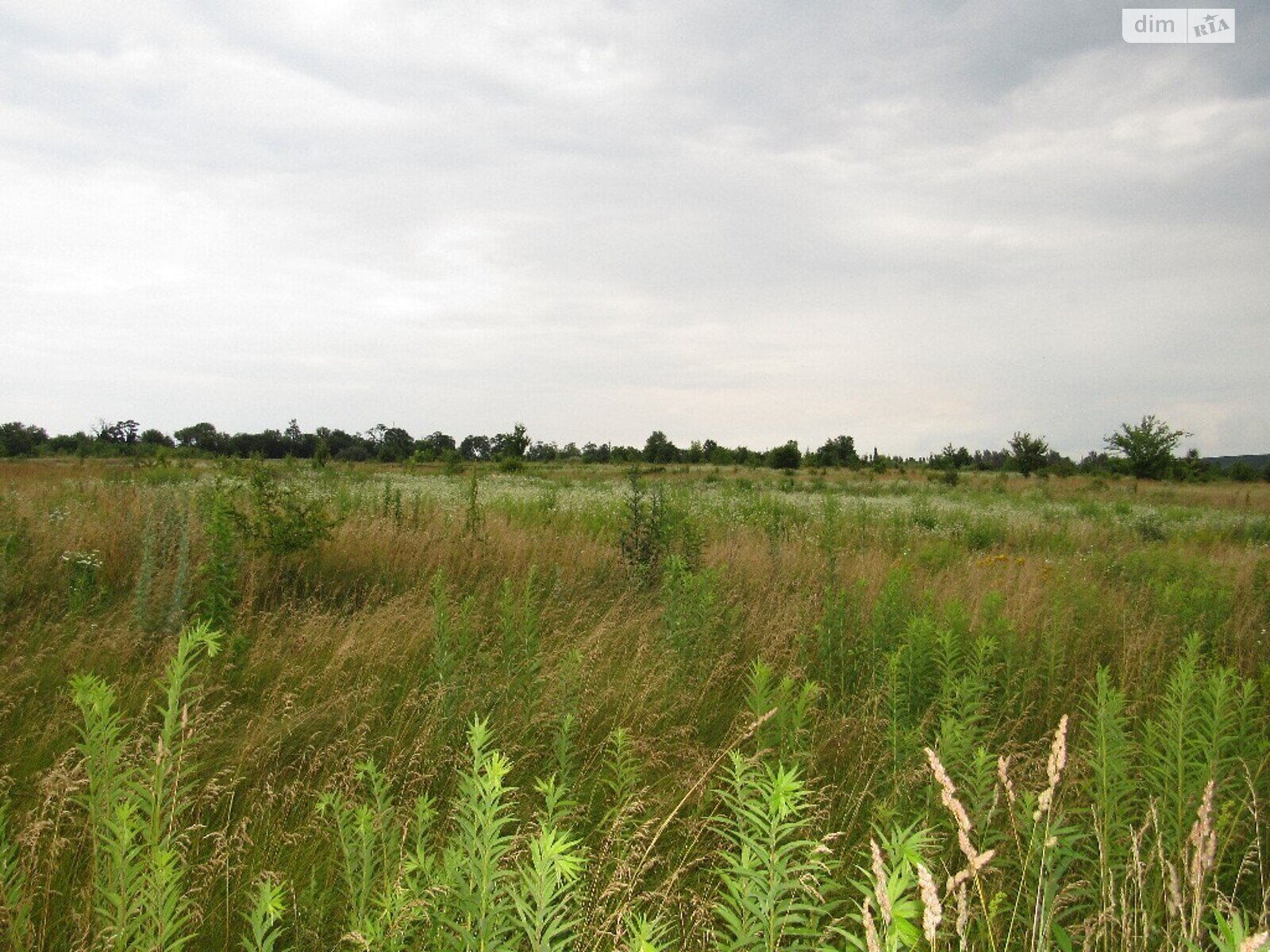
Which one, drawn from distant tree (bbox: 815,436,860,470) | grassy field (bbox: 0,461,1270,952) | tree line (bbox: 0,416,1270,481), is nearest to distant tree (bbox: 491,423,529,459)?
tree line (bbox: 0,416,1270,481)

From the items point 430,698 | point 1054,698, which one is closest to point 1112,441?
point 1054,698

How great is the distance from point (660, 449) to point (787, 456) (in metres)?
16.3

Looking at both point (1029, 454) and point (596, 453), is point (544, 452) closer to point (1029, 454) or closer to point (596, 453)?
point (596, 453)

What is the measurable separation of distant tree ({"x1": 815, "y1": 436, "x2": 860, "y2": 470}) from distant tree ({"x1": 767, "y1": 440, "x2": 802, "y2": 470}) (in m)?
2.08

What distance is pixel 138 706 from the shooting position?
13.2ft

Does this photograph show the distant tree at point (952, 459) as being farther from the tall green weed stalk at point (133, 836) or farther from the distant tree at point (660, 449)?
the tall green weed stalk at point (133, 836)

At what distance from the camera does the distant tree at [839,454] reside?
51.0 m

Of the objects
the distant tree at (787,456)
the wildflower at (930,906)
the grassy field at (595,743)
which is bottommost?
the grassy field at (595,743)

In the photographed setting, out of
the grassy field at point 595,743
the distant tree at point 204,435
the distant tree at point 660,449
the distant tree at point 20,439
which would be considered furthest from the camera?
the distant tree at point 660,449

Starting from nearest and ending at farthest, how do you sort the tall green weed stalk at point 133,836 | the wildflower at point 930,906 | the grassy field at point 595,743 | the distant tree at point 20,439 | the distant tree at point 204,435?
the wildflower at point 930,906, the tall green weed stalk at point 133,836, the grassy field at point 595,743, the distant tree at point 20,439, the distant tree at point 204,435

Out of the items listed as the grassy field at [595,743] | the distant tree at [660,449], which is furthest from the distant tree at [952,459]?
the grassy field at [595,743]

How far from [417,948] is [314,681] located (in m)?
2.86

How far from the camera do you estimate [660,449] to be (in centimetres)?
6412

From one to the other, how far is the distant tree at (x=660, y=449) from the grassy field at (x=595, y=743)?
175 feet
